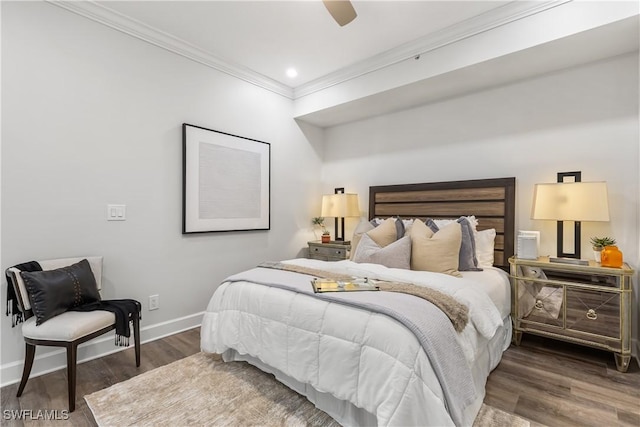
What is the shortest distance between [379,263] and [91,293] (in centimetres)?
221

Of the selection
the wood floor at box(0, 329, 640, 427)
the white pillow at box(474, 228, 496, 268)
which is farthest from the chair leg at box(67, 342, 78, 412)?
the white pillow at box(474, 228, 496, 268)

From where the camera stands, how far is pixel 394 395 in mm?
1370

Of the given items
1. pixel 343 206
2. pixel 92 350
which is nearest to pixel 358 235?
pixel 343 206

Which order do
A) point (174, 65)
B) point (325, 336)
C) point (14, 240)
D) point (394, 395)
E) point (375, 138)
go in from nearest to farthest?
1. point (394, 395)
2. point (325, 336)
3. point (14, 240)
4. point (174, 65)
5. point (375, 138)

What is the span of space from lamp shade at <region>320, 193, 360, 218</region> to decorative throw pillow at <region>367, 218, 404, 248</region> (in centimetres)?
95

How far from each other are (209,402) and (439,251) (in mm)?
1994

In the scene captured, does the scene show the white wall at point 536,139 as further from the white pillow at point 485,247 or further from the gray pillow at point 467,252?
the gray pillow at point 467,252

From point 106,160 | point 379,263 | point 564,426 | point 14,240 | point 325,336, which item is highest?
point 106,160

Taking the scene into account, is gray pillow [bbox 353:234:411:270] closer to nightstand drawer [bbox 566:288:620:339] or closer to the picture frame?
nightstand drawer [bbox 566:288:620:339]

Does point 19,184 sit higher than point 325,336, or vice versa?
point 19,184

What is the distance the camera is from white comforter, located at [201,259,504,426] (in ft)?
4.52

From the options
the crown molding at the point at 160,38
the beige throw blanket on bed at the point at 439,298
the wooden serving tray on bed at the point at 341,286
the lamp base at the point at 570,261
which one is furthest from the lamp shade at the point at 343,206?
the lamp base at the point at 570,261

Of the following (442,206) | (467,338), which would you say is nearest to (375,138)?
(442,206)

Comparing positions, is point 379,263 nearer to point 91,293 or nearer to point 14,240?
point 91,293
